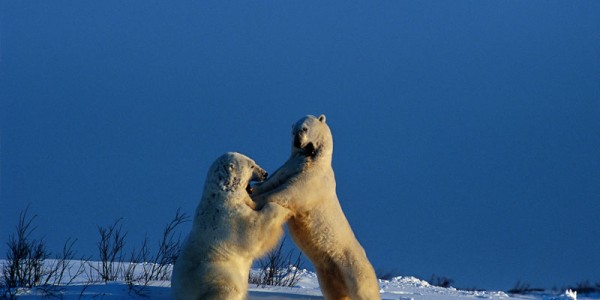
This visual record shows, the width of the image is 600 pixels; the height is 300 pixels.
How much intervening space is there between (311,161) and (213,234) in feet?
3.87

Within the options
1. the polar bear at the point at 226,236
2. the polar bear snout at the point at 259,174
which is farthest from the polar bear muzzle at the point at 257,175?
the polar bear at the point at 226,236

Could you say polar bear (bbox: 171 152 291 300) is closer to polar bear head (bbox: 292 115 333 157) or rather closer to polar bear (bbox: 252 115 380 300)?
polar bear (bbox: 252 115 380 300)

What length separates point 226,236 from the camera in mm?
6531

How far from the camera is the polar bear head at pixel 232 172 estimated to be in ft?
21.6

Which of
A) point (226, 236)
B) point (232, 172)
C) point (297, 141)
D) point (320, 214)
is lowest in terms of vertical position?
point (226, 236)

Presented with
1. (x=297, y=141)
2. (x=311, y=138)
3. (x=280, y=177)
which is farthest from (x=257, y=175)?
(x=311, y=138)

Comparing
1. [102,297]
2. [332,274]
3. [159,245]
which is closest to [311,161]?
[332,274]

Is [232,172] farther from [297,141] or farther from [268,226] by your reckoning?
[297,141]

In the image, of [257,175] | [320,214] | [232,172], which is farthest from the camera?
[320,214]

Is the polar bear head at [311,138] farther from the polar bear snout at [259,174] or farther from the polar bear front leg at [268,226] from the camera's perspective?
the polar bear front leg at [268,226]

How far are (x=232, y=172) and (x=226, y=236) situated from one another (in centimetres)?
56

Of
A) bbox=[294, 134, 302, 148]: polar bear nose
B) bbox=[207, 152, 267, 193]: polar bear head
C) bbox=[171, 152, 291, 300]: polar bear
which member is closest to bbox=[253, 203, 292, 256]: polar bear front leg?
bbox=[171, 152, 291, 300]: polar bear

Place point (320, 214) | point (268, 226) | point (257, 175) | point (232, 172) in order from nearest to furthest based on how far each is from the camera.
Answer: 1. point (268, 226)
2. point (232, 172)
3. point (257, 175)
4. point (320, 214)

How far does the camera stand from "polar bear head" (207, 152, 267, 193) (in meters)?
6.59
